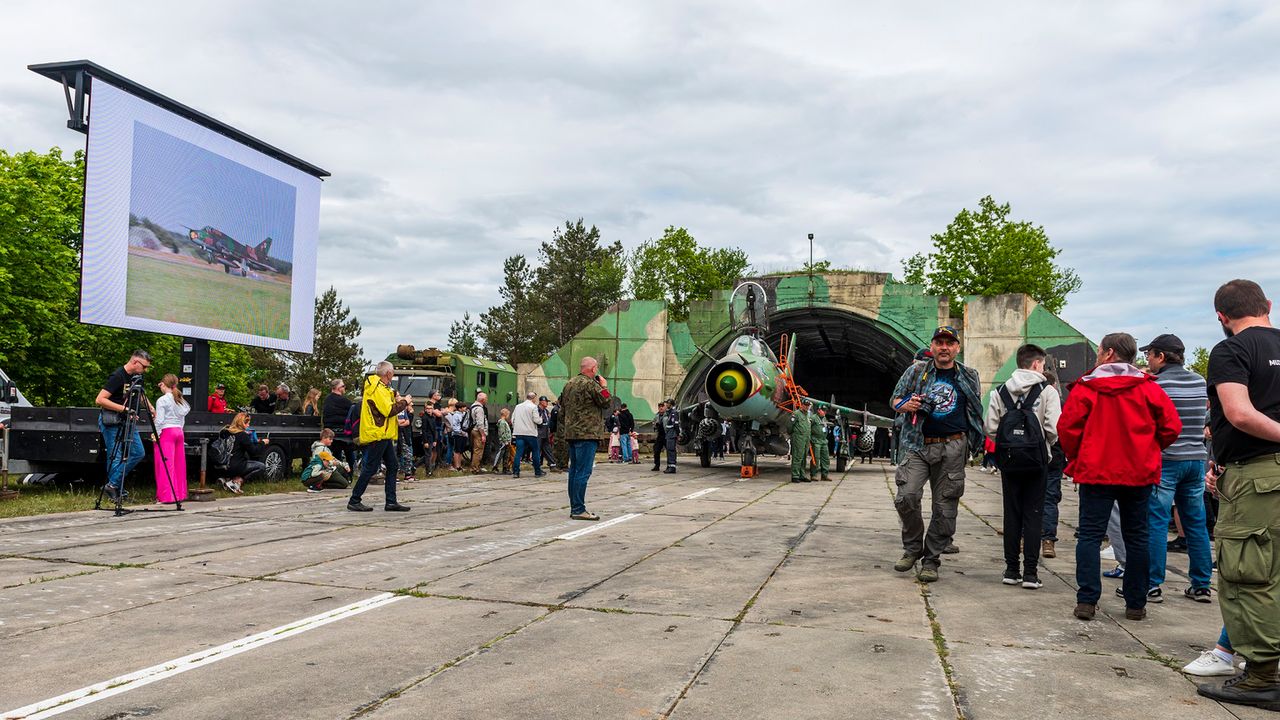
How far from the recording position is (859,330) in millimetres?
35406

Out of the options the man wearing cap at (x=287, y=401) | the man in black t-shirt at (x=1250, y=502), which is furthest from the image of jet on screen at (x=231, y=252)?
the man in black t-shirt at (x=1250, y=502)

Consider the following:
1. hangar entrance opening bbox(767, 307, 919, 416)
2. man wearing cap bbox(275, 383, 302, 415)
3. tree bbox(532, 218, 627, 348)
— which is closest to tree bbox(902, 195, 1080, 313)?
hangar entrance opening bbox(767, 307, 919, 416)

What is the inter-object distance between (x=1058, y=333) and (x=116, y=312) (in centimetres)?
2814

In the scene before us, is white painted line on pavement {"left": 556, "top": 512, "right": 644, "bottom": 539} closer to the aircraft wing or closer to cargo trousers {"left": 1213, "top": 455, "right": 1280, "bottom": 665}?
cargo trousers {"left": 1213, "top": 455, "right": 1280, "bottom": 665}

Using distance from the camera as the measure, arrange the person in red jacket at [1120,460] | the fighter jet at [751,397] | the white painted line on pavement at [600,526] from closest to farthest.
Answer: the person in red jacket at [1120,460] → the white painted line on pavement at [600,526] → the fighter jet at [751,397]

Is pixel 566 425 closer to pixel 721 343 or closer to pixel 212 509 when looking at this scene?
pixel 212 509

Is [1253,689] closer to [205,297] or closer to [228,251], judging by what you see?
[205,297]

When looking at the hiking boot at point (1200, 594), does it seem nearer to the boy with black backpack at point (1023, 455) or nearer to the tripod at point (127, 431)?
the boy with black backpack at point (1023, 455)

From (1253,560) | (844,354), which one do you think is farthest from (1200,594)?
(844,354)

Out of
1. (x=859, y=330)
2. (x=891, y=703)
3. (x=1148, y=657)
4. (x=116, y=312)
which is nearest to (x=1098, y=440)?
(x=1148, y=657)

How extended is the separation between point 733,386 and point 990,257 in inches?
1372

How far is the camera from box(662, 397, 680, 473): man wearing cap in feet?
62.8

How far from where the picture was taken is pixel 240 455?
12266mm

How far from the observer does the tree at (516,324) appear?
6562 cm
